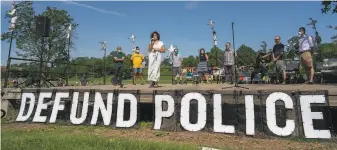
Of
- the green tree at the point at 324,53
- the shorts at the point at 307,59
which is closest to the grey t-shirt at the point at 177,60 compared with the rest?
the shorts at the point at 307,59

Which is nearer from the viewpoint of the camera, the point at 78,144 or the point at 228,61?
the point at 78,144

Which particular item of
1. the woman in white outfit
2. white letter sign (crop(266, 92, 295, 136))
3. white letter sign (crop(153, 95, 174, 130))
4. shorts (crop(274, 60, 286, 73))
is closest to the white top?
the woman in white outfit

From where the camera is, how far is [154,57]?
10.9 m

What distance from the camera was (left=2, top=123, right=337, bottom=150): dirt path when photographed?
22.2ft

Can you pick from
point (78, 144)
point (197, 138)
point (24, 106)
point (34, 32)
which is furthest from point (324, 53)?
point (78, 144)

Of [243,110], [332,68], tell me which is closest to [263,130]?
[243,110]

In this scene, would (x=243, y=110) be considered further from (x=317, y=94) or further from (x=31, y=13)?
(x=31, y=13)

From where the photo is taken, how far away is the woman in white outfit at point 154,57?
1077 centimetres

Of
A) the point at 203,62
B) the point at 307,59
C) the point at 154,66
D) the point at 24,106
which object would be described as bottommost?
the point at 24,106

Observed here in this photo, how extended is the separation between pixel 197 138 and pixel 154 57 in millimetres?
3992

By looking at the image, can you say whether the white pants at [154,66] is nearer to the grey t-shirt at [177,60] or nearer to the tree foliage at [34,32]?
the grey t-shirt at [177,60]

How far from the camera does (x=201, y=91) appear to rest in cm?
845

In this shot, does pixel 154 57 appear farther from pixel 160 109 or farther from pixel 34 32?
pixel 34 32

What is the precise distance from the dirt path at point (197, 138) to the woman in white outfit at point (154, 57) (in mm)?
2374
